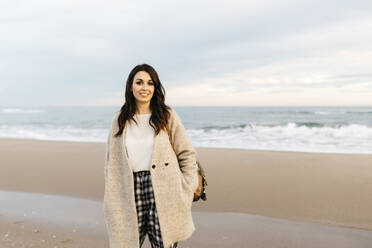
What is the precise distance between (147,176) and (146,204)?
19 centimetres

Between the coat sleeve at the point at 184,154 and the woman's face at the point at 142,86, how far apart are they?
0.76 feet

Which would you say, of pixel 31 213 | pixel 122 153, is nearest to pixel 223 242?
pixel 122 153

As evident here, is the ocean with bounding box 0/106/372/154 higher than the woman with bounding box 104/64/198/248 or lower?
lower

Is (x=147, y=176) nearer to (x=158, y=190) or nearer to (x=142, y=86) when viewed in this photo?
(x=158, y=190)

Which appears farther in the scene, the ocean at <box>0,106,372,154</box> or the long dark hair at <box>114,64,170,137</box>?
the ocean at <box>0,106,372,154</box>

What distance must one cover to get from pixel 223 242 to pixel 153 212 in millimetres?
1465

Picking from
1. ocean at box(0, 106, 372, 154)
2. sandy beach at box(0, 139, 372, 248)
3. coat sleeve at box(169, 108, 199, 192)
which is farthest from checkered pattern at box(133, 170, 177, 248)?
ocean at box(0, 106, 372, 154)

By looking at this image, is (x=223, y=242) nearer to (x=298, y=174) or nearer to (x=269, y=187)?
(x=269, y=187)

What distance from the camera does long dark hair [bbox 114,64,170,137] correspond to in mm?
1913

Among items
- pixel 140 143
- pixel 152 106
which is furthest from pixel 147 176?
pixel 152 106

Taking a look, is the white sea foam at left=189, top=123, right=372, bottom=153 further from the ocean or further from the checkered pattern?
the checkered pattern

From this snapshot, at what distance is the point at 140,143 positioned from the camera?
191 centimetres

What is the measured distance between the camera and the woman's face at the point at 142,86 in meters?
1.93

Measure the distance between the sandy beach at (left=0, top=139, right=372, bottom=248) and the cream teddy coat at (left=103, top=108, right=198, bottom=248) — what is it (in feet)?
4.12
